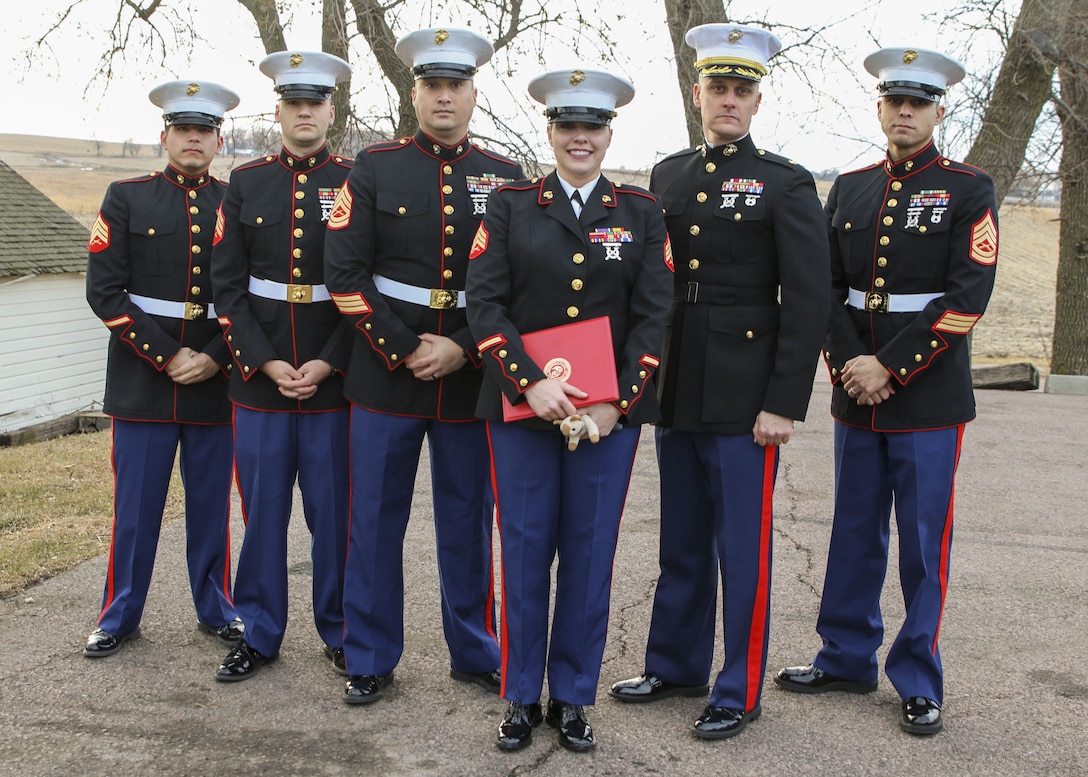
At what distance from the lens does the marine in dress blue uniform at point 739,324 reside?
3.66 metres

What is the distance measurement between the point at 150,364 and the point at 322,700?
1483 mm

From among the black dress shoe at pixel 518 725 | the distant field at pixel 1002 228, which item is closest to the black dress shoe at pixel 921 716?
the black dress shoe at pixel 518 725

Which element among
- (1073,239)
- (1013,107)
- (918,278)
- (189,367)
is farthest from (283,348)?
(1073,239)

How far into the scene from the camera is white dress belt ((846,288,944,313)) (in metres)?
3.88

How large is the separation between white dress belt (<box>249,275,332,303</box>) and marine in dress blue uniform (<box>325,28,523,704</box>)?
26cm

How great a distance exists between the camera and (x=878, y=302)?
3928 mm

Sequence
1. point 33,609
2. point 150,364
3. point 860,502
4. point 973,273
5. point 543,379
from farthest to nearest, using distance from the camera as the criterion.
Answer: point 33,609 < point 150,364 < point 860,502 < point 973,273 < point 543,379

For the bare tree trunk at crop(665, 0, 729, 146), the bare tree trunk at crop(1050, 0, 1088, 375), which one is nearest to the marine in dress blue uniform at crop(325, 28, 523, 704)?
the bare tree trunk at crop(665, 0, 729, 146)

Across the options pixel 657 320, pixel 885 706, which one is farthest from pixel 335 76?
pixel 885 706

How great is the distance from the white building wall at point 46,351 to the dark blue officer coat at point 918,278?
16256mm

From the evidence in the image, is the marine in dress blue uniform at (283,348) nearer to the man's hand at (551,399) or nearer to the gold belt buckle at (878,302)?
the man's hand at (551,399)

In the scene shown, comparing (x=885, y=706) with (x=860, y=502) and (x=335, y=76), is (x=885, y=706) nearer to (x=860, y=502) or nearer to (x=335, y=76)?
(x=860, y=502)

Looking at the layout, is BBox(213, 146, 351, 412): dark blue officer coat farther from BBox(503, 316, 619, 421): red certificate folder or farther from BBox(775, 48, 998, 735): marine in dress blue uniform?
BBox(775, 48, 998, 735): marine in dress blue uniform

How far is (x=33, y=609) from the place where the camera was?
4.88m
